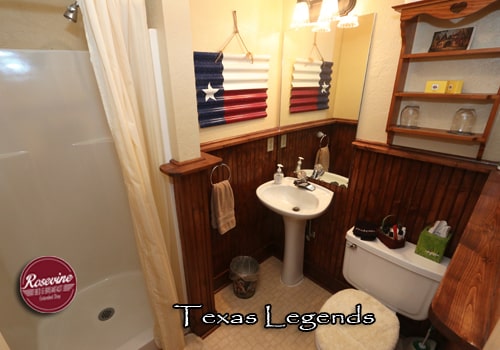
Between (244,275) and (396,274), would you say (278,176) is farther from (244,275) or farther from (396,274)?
(396,274)

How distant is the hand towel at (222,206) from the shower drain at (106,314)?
0.90 m

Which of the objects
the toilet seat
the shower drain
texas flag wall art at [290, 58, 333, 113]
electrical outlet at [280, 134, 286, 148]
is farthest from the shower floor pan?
texas flag wall art at [290, 58, 333, 113]

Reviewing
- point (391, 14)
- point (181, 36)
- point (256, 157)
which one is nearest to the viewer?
point (181, 36)

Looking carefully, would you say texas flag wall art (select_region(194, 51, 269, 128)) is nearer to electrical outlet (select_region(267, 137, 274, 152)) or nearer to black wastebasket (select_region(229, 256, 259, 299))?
electrical outlet (select_region(267, 137, 274, 152))

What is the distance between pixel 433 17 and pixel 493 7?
0.19 meters

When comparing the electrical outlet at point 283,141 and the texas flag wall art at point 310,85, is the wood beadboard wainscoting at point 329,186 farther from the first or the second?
the texas flag wall art at point 310,85

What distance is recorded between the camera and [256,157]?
5.74 feet

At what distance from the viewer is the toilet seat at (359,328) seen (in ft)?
3.50

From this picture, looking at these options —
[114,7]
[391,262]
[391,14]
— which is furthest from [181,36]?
[391,262]

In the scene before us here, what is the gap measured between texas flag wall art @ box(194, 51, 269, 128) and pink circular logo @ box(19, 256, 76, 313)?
96 centimetres

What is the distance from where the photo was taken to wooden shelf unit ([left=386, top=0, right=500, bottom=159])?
924 mm

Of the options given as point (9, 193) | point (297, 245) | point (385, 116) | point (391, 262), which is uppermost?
point (385, 116)

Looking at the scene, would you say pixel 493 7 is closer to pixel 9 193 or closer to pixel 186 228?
pixel 186 228

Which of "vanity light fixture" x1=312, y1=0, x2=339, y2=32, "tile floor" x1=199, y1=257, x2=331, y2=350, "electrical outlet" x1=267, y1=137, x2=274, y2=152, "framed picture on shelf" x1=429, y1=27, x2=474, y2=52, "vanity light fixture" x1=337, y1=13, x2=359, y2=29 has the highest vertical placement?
"vanity light fixture" x1=312, y1=0, x2=339, y2=32
